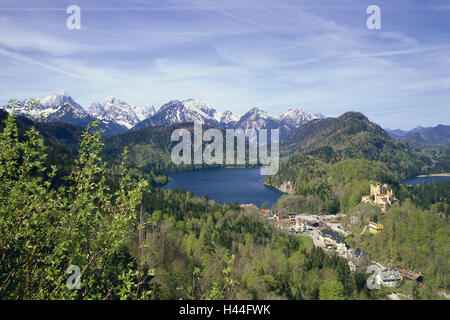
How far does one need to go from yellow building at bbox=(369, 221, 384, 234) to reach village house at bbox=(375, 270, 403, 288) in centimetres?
1453

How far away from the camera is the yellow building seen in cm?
4288

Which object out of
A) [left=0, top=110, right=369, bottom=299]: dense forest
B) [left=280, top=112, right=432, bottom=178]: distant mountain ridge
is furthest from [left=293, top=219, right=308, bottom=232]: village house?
[left=280, top=112, right=432, bottom=178]: distant mountain ridge

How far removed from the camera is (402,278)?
2952cm

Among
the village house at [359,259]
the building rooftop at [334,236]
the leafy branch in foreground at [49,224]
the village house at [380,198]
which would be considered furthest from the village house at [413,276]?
the leafy branch in foreground at [49,224]

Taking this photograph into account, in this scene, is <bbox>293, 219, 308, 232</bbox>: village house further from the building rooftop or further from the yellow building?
the yellow building

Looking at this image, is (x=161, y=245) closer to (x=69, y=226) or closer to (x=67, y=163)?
(x=69, y=226)

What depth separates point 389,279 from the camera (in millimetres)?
28062

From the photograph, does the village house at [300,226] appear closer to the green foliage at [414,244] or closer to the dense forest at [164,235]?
the dense forest at [164,235]

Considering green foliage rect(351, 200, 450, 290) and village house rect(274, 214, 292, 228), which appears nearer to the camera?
green foliage rect(351, 200, 450, 290)

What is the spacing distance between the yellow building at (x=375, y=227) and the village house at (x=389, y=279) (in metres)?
14.5
